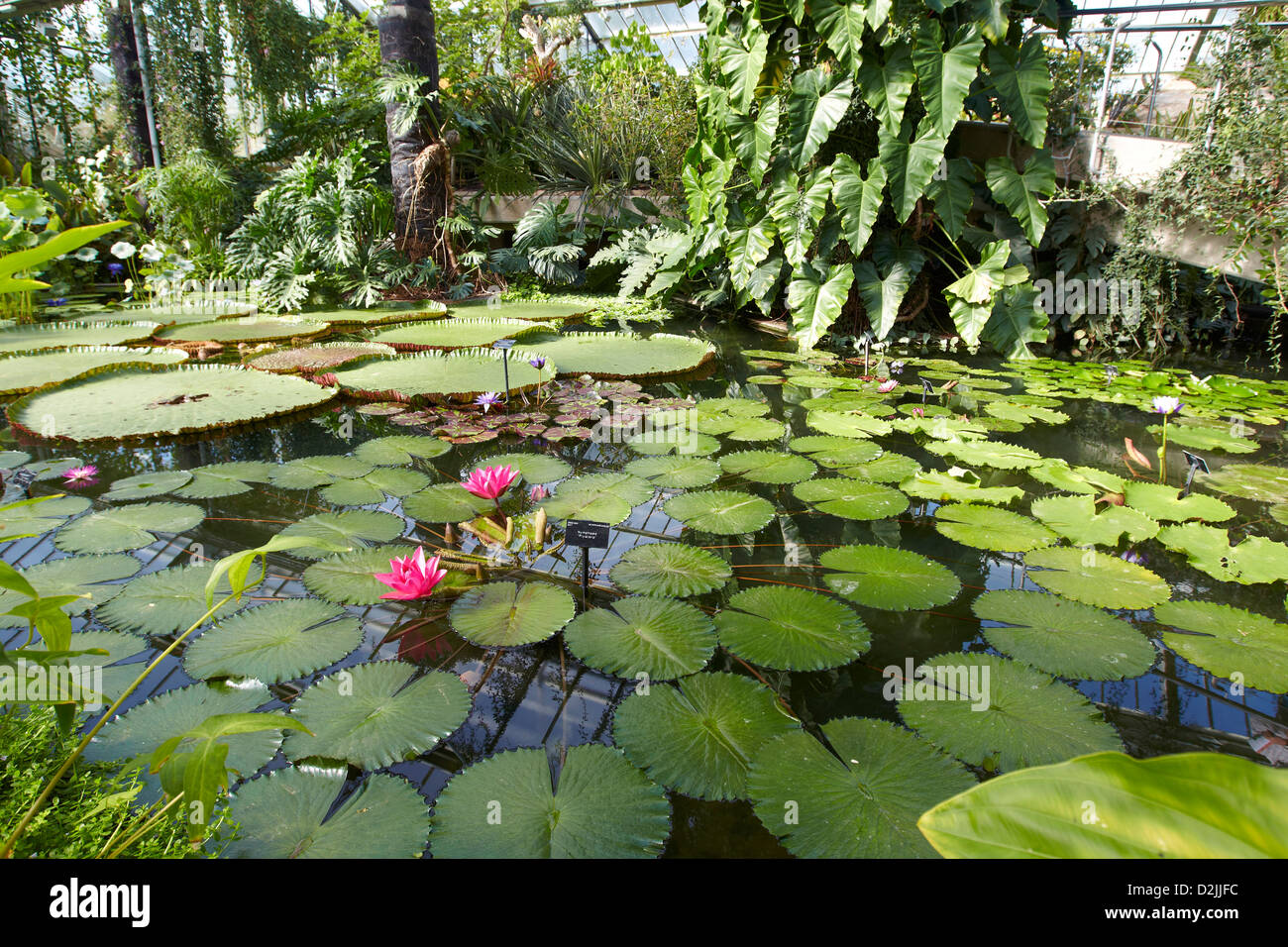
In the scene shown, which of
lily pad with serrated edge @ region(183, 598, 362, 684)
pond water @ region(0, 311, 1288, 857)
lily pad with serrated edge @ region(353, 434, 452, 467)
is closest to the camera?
pond water @ region(0, 311, 1288, 857)

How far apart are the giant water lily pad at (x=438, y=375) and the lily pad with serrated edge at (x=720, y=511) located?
4.33ft

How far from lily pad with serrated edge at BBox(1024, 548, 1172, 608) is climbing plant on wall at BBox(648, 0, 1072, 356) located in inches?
101

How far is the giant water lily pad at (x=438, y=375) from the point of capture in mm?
2976

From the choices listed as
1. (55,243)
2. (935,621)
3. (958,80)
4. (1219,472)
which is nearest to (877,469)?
(935,621)

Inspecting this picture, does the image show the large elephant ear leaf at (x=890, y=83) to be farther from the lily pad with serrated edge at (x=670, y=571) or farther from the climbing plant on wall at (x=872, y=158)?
the lily pad with serrated edge at (x=670, y=571)

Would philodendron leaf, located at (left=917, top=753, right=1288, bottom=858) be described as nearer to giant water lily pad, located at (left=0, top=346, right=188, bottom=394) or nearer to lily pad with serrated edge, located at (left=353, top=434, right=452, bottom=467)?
lily pad with serrated edge, located at (left=353, top=434, right=452, bottom=467)

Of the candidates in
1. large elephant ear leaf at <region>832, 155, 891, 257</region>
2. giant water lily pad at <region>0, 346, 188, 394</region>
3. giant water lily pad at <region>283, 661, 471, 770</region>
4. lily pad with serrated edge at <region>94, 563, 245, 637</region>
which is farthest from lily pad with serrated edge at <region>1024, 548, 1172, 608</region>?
giant water lily pad at <region>0, 346, 188, 394</region>

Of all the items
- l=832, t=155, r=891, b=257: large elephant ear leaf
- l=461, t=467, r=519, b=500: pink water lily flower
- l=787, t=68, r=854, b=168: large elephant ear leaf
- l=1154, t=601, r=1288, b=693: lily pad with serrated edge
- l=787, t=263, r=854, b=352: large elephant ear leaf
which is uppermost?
l=787, t=68, r=854, b=168: large elephant ear leaf

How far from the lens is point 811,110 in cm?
390

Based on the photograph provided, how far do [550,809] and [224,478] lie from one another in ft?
5.60

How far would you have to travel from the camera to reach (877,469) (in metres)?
2.22

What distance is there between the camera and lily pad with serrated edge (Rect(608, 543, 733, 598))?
154cm
